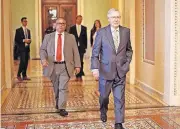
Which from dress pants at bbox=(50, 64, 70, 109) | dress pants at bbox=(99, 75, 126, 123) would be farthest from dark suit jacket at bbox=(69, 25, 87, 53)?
dress pants at bbox=(99, 75, 126, 123)

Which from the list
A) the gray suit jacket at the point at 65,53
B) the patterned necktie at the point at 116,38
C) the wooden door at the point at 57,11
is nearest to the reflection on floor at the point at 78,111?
the gray suit jacket at the point at 65,53

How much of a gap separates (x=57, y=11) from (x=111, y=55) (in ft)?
42.1

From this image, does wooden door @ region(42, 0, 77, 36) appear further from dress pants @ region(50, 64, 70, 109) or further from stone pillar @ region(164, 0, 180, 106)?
dress pants @ region(50, 64, 70, 109)

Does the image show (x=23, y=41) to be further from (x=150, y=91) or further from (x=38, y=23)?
(x=38, y=23)

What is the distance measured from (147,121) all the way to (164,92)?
1.43 metres

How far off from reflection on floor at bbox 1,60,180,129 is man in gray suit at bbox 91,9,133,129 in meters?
0.52

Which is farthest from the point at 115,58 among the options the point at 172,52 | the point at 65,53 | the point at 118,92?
the point at 172,52

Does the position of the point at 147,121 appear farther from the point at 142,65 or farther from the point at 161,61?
the point at 142,65

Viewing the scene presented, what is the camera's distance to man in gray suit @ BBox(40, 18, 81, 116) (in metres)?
5.94

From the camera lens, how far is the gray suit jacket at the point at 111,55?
4.96m

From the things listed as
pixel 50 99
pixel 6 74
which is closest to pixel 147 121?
pixel 50 99

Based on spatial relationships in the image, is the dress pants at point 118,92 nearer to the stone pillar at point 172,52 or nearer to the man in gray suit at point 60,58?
the man in gray suit at point 60,58

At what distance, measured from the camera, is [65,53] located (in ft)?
19.5

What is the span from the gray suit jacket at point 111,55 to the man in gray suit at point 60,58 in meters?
1.00
